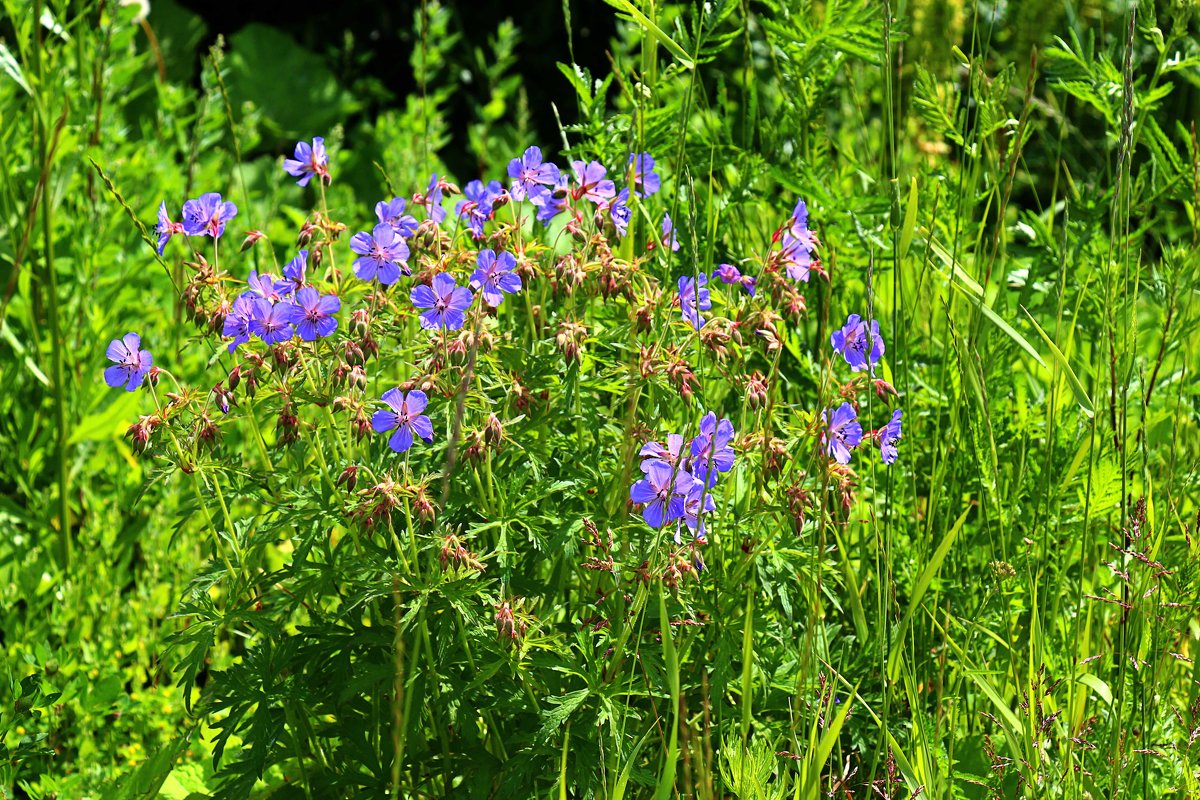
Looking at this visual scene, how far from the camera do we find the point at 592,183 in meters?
1.80

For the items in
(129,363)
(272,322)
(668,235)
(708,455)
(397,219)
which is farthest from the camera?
(668,235)

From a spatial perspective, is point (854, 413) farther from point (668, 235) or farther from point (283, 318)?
point (283, 318)

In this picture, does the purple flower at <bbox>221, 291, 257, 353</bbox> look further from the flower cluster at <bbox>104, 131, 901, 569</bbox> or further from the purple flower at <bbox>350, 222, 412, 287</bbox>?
the purple flower at <bbox>350, 222, 412, 287</bbox>

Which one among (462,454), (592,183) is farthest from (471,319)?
(592,183)

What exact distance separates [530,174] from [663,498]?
568mm

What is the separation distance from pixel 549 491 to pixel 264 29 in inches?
152

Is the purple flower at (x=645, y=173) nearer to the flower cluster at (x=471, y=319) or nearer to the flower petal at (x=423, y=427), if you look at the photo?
the flower cluster at (x=471, y=319)

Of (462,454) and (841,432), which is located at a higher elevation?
(841,432)

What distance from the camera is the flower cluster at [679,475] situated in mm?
1462

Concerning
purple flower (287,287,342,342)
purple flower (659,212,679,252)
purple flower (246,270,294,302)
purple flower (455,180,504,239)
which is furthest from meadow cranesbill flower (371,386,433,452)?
purple flower (659,212,679,252)

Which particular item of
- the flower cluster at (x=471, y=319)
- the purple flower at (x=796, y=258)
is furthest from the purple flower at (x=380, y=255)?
the purple flower at (x=796, y=258)

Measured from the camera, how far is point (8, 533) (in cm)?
273

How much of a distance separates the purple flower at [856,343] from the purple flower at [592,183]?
390 millimetres

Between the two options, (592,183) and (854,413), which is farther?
(592,183)
